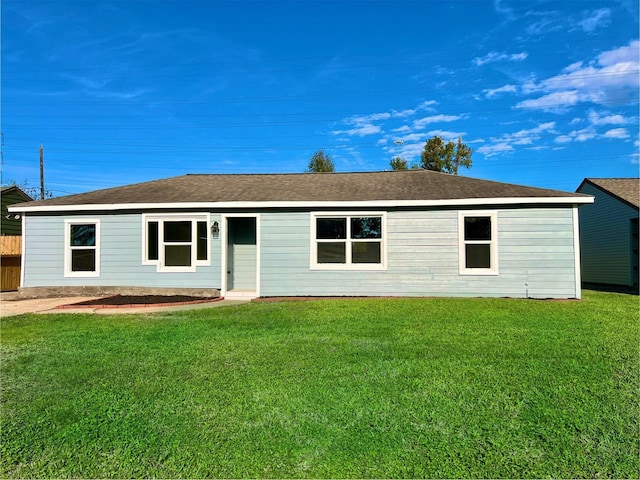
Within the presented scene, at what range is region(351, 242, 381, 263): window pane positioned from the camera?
10.2 m

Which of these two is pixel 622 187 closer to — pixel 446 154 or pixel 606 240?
pixel 606 240

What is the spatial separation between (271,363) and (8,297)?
34.3ft

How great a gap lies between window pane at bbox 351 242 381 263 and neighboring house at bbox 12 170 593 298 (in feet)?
0.09

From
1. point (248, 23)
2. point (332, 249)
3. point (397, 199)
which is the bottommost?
point (332, 249)

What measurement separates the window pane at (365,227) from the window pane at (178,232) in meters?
4.55

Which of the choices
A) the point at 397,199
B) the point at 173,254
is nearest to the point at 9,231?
the point at 173,254

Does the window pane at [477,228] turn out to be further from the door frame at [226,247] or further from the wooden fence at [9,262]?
the wooden fence at [9,262]

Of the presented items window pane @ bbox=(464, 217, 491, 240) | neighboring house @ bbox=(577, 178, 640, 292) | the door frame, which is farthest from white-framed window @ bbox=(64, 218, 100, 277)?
neighboring house @ bbox=(577, 178, 640, 292)

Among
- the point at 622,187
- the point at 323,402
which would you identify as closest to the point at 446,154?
the point at 622,187

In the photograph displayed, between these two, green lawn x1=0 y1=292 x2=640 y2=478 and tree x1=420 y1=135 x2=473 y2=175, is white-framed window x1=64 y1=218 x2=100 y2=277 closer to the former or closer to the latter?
green lawn x1=0 y1=292 x2=640 y2=478

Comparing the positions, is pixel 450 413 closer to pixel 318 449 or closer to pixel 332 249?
pixel 318 449

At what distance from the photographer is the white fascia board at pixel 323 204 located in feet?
31.1

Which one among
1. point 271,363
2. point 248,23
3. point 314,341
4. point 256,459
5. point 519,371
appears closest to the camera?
point 256,459

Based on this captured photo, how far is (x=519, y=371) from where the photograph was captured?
162 inches
